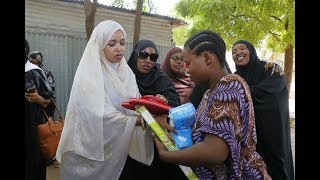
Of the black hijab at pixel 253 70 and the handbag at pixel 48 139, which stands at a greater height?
the black hijab at pixel 253 70

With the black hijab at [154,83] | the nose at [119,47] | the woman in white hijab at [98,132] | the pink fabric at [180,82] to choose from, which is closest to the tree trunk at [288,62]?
the pink fabric at [180,82]

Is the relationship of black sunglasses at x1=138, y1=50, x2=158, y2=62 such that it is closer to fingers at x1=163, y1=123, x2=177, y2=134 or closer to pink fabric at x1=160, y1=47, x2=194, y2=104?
pink fabric at x1=160, y1=47, x2=194, y2=104

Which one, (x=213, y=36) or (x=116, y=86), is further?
(x=116, y=86)

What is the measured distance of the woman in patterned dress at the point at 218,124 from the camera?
129cm

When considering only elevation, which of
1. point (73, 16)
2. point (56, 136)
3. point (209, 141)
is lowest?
point (56, 136)

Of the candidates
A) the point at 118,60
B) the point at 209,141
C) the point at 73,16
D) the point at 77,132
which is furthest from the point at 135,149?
the point at 73,16

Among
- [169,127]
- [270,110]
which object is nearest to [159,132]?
[169,127]

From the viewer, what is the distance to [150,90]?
2.70m

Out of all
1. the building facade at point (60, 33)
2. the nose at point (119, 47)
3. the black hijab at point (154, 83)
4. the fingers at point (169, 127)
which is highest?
the building facade at point (60, 33)

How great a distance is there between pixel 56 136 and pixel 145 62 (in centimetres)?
91

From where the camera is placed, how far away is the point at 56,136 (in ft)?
8.75

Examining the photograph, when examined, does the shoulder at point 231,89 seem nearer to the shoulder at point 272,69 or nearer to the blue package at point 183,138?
the blue package at point 183,138

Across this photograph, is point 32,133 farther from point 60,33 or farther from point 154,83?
point 60,33
